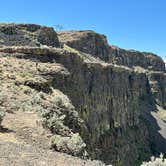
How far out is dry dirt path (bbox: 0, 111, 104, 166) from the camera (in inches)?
474

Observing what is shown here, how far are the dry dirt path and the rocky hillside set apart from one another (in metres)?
0.08

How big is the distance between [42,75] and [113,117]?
34630 mm

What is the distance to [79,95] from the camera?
32812mm

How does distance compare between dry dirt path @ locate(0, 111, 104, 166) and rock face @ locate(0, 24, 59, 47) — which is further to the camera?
rock face @ locate(0, 24, 59, 47)

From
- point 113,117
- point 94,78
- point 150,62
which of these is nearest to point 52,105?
point 94,78

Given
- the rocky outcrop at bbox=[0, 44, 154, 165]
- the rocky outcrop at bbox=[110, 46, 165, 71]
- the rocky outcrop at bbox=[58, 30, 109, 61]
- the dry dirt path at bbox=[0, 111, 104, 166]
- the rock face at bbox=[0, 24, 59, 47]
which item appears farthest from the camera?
the rocky outcrop at bbox=[110, 46, 165, 71]

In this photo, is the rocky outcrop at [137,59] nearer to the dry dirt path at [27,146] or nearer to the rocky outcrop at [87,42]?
the rocky outcrop at [87,42]

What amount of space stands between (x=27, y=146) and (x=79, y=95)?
764 inches

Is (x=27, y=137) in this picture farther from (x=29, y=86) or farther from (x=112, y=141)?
(x=112, y=141)

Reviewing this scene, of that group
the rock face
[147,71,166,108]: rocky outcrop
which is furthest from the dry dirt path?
[147,71,166,108]: rocky outcrop

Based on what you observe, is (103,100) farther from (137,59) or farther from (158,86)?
(137,59)

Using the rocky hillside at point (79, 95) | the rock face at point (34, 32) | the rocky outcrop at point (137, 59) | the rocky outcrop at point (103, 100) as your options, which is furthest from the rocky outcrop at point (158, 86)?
the rock face at point (34, 32)

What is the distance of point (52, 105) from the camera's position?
19.7 meters

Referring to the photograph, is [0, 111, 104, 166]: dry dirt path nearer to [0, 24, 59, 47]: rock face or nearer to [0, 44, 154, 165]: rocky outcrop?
[0, 44, 154, 165]: rocky outcrop
